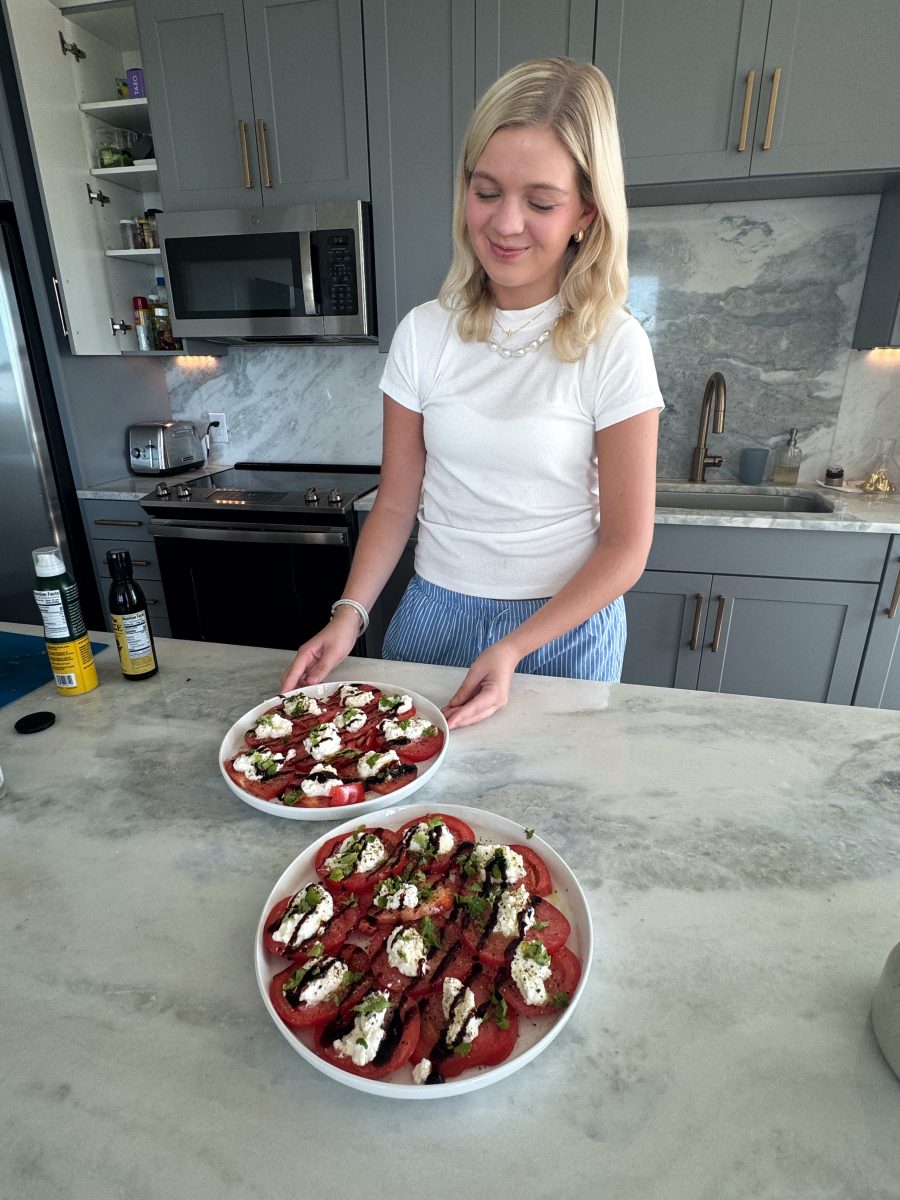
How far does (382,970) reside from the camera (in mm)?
544

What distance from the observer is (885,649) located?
1.98 metres

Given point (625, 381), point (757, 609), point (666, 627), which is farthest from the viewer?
point (666, 627)

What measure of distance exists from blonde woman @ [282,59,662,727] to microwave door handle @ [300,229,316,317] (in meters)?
1.14

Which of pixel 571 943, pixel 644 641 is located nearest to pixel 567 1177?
pixel 571 943

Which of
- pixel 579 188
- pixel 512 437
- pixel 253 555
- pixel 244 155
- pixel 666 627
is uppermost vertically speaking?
pixel 244 155

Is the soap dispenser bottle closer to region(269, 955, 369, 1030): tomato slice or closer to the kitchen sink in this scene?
the kitchen sink

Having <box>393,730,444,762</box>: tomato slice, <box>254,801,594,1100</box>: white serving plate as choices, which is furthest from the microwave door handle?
<box>254,801,594,1100</box>: white serving plate

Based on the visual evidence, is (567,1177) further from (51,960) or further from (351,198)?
(351,198)

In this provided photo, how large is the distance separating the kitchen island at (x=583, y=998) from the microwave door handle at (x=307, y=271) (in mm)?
1723

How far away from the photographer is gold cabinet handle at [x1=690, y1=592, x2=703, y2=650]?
207 centimetres

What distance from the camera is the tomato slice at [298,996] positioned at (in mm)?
503

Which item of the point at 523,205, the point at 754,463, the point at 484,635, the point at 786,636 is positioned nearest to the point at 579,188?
the point at 523,205

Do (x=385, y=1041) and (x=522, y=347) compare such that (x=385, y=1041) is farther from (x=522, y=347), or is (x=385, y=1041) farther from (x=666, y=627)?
(x=666, y=627)

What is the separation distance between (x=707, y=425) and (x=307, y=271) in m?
1.46
